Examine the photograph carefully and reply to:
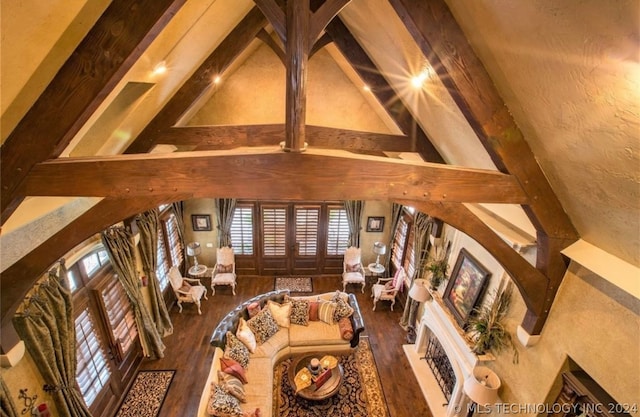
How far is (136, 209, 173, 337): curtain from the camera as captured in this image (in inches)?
176

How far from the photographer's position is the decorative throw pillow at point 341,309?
4910 millimetres

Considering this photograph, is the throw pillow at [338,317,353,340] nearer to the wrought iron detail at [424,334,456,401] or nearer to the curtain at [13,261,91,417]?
the wrought iron detail at [424,334,456,401]

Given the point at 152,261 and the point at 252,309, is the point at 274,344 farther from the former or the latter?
the point at 152,261

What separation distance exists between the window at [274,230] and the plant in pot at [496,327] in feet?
14.3

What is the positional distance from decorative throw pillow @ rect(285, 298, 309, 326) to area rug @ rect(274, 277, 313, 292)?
5.10ft

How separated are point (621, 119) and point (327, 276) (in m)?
6.26

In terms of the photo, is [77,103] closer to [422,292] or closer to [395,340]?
[422,292]

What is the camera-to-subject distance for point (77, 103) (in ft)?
5.55

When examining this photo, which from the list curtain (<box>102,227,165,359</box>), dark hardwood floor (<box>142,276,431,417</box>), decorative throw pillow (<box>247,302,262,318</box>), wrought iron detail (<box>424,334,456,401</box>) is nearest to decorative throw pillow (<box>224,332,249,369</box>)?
decorative throw pillow (<box>247,302,262,318</box>)

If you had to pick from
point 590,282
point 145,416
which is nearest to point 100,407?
point 145,416

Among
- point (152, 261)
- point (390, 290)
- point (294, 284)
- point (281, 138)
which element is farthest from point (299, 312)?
point (281, 138)

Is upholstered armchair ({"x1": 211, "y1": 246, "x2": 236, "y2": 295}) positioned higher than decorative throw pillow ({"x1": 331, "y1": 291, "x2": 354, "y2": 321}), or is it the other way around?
decorative throw pillow ({"x1": 331, "y1": 291, "x2": 354, "y2": 321})

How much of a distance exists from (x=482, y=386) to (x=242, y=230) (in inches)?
207

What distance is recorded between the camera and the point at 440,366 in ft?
14.6
